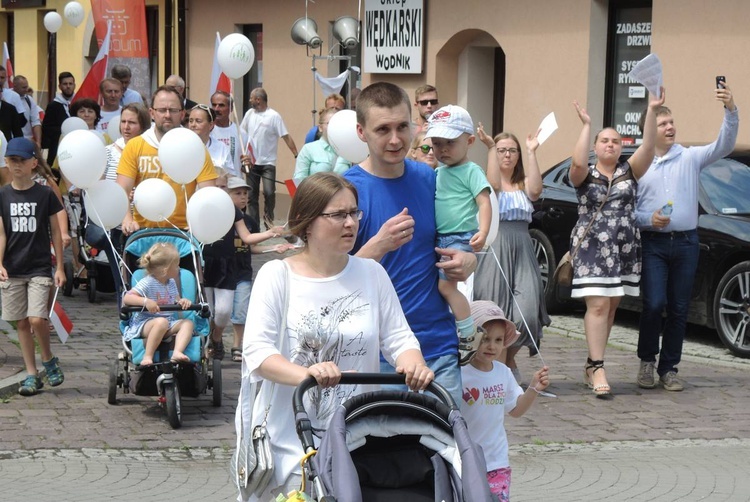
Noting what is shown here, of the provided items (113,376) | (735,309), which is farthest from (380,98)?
(735,309)

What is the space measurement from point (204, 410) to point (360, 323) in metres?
4.92

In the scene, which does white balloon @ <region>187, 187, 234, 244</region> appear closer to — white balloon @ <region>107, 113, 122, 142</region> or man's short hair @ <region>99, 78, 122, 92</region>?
white balloon @ <region>107, 113, 122, 142</region>

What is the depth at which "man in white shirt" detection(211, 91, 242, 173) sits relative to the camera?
13773mm

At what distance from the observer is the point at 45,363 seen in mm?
9672

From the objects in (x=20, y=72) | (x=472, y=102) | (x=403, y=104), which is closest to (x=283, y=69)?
(x=472, y=102)

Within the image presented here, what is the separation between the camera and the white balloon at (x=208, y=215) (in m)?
9.23

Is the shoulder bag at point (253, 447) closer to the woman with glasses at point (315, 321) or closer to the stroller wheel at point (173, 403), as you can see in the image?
the woman with glasses at point (315, 321)

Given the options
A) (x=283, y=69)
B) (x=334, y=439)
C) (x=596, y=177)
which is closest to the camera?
(x=334, y=439)

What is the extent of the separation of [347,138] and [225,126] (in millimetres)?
4698

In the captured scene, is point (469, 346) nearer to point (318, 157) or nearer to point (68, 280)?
point (318, 157)

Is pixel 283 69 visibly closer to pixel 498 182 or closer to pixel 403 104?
pixel 498 182

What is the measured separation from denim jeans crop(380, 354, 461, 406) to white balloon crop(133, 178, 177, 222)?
14.6 ft

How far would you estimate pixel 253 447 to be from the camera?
14.1 ft

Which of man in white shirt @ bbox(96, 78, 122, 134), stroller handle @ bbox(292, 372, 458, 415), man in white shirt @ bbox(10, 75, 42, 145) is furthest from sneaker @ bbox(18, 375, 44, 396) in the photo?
man in white shirt @ bbox(10, 75, 42, 145)
